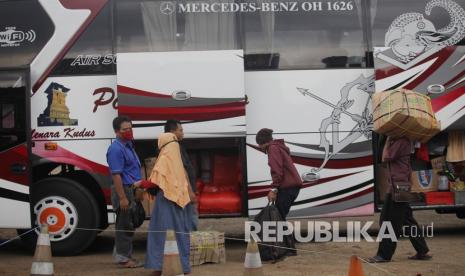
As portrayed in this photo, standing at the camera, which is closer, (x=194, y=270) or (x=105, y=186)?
(x=194, y=270)

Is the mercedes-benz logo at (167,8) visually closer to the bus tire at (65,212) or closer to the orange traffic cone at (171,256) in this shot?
the bus tire at (65,212)

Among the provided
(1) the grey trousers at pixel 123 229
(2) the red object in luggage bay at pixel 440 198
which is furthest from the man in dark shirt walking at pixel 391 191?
(1) the grey trousers at pixel 123 229

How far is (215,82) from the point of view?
396 inches

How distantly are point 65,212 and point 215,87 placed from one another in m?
2.64

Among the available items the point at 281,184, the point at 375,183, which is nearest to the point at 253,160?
the point at 281,184

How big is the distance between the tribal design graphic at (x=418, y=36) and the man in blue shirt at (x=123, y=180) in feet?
12.3

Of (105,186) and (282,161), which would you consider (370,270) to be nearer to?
(282,161)

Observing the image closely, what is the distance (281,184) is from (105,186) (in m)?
2.49

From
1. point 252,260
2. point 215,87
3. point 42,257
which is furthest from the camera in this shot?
point 215,87

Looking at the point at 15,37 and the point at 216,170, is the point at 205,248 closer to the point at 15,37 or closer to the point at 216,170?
the point at 216,170

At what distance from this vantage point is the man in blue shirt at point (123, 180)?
8.82m

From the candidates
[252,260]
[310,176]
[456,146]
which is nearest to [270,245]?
[310,176]

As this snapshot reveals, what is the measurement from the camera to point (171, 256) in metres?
7.54

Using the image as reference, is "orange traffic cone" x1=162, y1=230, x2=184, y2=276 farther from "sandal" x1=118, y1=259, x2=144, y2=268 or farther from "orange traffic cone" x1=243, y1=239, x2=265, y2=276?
"sandal" x1=118, y1=259, x2=144, y2=268
